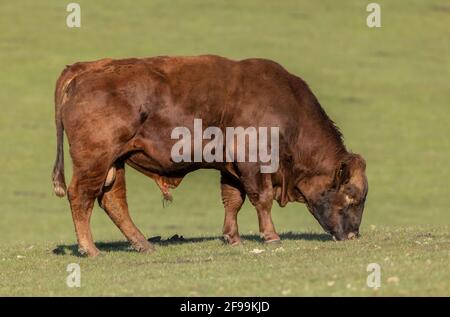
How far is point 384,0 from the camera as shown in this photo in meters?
43.4

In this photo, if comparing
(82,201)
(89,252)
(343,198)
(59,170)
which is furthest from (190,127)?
(343,198)

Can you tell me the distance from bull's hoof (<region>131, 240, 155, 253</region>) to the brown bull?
13mm

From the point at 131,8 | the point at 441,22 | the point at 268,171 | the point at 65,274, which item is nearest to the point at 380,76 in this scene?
the point at 441,22

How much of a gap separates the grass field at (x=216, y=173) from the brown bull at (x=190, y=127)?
52cm

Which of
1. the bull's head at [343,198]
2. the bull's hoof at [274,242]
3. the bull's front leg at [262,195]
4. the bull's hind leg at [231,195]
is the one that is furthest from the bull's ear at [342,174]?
the bull's hind leg at [231,195]

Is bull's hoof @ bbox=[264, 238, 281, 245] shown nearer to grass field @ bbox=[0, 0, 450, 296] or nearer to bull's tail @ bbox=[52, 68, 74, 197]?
grass field @ bbox=[0, 0, 450, 296]

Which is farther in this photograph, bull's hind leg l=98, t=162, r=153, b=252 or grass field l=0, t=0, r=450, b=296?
bull's hind leg l=98, t=162, r=153, b=252

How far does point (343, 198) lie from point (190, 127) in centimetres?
200

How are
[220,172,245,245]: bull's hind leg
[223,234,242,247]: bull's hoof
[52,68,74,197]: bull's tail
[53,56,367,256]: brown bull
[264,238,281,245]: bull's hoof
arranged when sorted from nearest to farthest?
[53,56,367,256]: brown bull, [52,68,74,197]: bull's tail, [264,238,281,245]: bull's hoof, [223,234,242,247]: bull's hoof, [220,172,245,245]: bull's hind leg

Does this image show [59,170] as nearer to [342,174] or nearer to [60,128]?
[60,128]

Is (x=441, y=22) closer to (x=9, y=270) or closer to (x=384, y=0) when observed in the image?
(x=384, y=0)

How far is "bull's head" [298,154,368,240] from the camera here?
14219mm

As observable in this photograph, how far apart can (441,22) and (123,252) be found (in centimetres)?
2915

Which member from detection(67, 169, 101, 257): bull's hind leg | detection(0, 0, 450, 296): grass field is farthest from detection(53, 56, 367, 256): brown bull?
detection(0, 0, 450, 296): grass field
